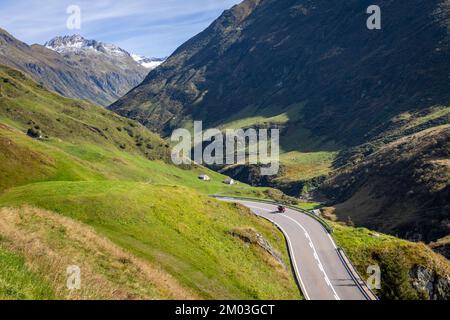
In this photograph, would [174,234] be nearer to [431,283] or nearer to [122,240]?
[122,240]

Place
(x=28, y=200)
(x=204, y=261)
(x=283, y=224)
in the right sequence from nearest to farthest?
(x=204, y=261) < (x=28, y=200) < (x=283, y=224)

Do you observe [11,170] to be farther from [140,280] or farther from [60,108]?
[60,108]

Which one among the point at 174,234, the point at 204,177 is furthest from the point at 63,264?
the point at 204,177

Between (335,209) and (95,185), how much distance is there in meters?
108

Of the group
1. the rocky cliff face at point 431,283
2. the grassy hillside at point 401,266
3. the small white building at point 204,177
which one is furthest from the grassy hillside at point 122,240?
the small white building at point 204,177

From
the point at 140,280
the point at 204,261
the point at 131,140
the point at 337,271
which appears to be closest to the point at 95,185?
the point at 204,261

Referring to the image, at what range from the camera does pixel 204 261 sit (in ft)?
108

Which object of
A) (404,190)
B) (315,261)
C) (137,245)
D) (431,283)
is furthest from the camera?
(404,190)

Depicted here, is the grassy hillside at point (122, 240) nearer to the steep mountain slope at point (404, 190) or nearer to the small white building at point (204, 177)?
the steep mountain slope at point (404, 190)

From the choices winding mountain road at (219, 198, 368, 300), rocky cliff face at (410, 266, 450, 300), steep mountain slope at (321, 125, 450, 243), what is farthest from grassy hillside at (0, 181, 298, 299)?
steep mountain slope at (321, 125, 450, 243)

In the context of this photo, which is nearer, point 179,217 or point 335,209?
point 179,217

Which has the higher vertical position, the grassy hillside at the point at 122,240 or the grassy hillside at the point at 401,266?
the grassy hillside at the point at 122,240

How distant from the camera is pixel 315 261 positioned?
156 feet

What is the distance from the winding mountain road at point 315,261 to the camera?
38500mm
